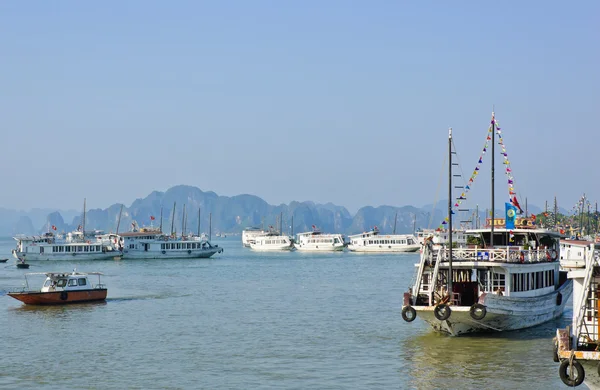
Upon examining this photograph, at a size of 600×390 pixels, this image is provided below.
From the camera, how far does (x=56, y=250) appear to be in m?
127

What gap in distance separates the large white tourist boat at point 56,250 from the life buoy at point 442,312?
9568 centimetres

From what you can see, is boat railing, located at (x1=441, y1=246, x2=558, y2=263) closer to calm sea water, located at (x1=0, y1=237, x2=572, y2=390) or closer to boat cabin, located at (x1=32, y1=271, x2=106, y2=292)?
calm sea water, located at (x1=0, y1=237, x2=572, y2=390)

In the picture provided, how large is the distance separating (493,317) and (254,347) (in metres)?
11.2

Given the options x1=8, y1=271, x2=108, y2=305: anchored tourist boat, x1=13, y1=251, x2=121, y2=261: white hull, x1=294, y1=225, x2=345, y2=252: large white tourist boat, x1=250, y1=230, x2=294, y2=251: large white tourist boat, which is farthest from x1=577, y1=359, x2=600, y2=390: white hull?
x1=250, y1=230, x2=294, y2=251: large white tourist boat

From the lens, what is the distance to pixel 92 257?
12962 cm

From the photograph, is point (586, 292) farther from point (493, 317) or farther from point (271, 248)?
point (271, 248)

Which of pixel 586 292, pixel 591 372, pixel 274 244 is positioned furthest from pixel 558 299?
pixel 274 244

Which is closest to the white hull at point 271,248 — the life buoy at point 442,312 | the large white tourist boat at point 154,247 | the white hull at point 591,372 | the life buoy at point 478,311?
the large white tourist boat at point 154,247

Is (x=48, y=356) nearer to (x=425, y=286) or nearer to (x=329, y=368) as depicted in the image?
(x=329, y=368)

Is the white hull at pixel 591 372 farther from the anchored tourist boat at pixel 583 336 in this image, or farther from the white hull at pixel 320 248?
the white hull at pixel 320 248

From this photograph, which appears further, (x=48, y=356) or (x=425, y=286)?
(x=425, y=286)

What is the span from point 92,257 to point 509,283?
324 ft

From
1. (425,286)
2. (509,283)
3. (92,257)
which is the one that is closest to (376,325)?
(425,286)

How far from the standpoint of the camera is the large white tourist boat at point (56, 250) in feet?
412
